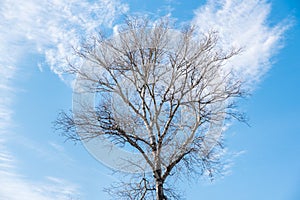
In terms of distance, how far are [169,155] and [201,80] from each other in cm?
177

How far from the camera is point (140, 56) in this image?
9.34m

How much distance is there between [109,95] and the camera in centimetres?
934

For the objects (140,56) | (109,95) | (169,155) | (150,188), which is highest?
(140,56)

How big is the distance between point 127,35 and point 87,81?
1.31 metres

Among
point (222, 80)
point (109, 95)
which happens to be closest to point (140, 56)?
point (109, 95)

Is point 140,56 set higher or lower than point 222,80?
higher

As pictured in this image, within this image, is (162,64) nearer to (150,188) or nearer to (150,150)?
(150,150)

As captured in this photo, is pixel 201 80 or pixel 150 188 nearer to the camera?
pixel 150 188

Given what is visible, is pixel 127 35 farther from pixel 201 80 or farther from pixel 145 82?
pixel 201 80

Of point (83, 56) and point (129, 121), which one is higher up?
point (83, 56)

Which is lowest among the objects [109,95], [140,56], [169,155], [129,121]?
[169,155]

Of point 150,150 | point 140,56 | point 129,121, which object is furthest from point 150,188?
point 140,56

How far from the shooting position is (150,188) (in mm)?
8453

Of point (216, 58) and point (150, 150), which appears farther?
point (216, 58)
